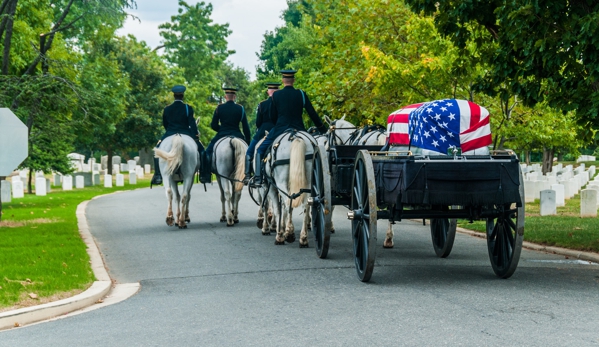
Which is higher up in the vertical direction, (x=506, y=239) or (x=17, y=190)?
(x=17, y=190)

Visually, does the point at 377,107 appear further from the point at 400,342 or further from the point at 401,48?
the point at 400,342

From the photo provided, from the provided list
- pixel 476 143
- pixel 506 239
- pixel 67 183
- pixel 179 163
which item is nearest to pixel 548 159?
pixel 67 183

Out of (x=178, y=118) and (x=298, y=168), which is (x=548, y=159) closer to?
(x=178, y=118)

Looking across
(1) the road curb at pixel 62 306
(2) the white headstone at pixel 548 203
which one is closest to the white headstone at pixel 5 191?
(1) the road curb at pixel 62 306

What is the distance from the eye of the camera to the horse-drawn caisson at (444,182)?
9172 mm

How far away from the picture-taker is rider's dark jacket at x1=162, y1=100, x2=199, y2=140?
56.3 ft

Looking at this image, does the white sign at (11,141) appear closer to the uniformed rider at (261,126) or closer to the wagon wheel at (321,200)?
the wagon wheel at (321,200)

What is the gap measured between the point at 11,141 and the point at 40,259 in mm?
1752

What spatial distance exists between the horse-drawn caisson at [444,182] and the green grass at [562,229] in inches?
146

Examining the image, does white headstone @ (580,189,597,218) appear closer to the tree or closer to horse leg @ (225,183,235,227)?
the tree

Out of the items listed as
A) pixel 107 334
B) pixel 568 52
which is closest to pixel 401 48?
pixel 568 52

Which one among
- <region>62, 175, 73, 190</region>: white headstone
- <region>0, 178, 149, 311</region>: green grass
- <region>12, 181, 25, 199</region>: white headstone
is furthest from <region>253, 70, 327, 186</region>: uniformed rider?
<region>62, 175, 73, 190</region>: white headstone

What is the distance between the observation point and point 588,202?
1889cm

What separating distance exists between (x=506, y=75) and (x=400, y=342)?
6.54m
